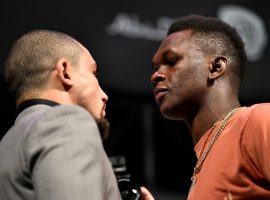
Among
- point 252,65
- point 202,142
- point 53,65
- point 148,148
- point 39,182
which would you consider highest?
point 53,65

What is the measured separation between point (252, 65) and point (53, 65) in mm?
3770

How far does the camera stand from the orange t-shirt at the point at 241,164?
5.43 ft

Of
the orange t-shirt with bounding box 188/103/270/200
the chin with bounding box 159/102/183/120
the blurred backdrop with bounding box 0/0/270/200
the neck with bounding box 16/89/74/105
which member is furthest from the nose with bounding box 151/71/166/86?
the blurred backdrop with bounding box 0/0/270/200

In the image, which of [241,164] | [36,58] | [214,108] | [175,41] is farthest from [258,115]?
[36,58]

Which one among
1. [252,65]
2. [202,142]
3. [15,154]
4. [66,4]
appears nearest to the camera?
[15,154]

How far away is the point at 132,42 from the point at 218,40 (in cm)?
238

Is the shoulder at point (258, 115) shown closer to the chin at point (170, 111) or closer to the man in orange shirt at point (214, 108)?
the man in orange shirt at point (214, 108)

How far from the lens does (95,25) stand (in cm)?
432

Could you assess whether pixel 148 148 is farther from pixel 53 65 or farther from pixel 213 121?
pixel 53 65

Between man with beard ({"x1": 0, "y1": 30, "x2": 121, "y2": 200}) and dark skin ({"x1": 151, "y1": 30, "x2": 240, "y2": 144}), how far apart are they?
487 mm

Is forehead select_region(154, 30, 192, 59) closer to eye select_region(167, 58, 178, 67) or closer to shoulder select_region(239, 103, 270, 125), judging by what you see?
eye select_region(167, 58, 178, 67)

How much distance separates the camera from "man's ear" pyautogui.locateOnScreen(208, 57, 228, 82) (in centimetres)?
203

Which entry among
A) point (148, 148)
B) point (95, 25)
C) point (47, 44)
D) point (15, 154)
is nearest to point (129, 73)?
point (95, 25)

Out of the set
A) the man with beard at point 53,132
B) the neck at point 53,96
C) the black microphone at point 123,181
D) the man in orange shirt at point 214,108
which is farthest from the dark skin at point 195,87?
the neck at point 53,96
